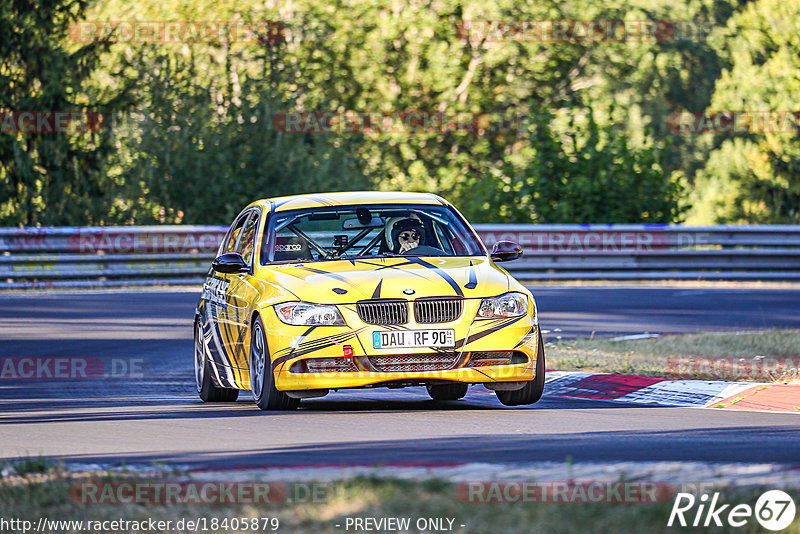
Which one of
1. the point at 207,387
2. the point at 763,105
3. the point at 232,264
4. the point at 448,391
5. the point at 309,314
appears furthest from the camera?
the point at 763,105

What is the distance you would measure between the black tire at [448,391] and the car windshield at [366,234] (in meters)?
1.02

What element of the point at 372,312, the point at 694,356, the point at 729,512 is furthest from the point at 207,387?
the point at 729,512

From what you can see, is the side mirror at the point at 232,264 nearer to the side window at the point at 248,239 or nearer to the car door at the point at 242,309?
the car door at the point at 242,309

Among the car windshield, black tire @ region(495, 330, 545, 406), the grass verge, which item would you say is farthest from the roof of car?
the grass verge

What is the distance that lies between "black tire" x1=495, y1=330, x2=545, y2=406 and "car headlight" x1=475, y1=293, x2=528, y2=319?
0.24 metres

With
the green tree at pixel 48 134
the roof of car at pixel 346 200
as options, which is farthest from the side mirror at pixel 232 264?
the green tree at pixel 48 134

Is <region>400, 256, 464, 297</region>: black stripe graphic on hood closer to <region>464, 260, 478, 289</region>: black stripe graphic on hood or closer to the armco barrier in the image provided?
<region>464, 260, 478, 289</region>: black stripe graphic on hood

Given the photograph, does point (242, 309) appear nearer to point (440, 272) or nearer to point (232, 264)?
point (232, 264)

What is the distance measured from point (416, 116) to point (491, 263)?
36.9 meters

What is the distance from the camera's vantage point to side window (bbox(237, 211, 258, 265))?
1218 cm

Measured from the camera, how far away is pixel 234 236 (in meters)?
13.2

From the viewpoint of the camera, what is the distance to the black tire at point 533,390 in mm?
11016

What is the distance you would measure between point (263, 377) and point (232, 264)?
110 cm

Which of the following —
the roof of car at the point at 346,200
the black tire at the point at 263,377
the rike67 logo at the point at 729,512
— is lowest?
the black tire at the point at 263,377
